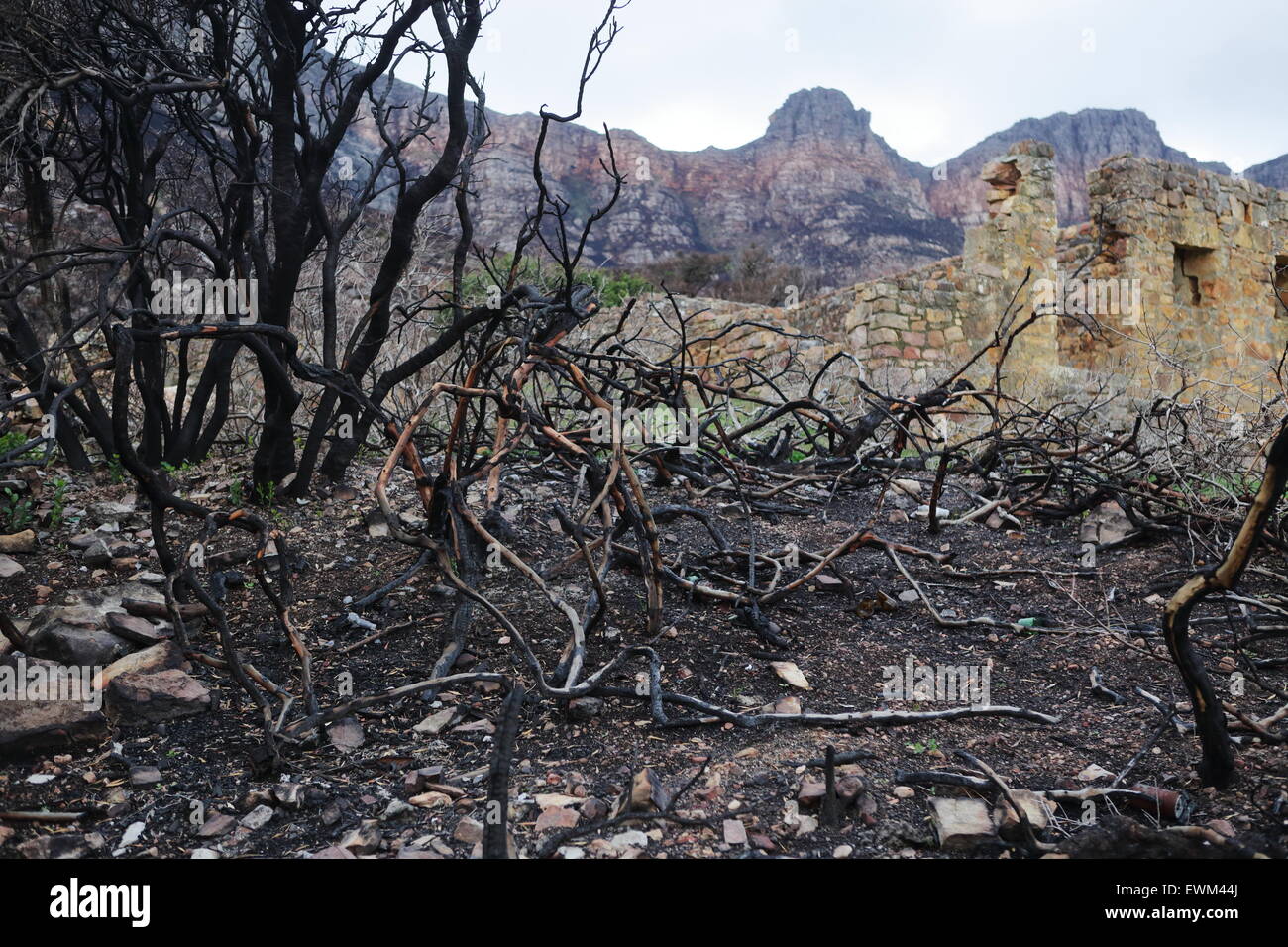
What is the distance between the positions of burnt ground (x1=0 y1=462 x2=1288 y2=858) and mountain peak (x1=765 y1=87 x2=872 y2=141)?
45.6m

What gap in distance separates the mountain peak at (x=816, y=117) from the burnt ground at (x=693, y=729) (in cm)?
4558

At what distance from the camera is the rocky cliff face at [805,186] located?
34.8 m

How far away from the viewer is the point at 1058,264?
8898mm

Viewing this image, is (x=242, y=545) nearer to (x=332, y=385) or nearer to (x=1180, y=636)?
(x=332, y=385)

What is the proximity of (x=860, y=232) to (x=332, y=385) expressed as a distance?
125ft

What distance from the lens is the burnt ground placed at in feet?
4.91

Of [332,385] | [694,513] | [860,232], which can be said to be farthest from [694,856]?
[860,232]

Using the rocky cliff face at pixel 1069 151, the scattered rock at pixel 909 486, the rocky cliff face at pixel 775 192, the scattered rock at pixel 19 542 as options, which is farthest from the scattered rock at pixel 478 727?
the rocky cliff face at pixel 1069 151

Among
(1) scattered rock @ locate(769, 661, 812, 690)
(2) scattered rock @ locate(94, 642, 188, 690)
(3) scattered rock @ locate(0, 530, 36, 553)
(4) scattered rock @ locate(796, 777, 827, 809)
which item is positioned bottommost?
(4) scattered rock @ locate(796, 777, 827, 809)

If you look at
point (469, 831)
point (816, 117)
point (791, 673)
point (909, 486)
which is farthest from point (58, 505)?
point (816, 117)

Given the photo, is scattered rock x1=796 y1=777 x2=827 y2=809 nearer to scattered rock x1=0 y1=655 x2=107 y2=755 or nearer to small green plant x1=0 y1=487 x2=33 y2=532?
scattered rock x1=0 y1=655 x2=107 y2=755

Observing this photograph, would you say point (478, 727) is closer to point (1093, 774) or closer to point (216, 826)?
point (216, 826)

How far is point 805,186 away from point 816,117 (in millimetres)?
6494

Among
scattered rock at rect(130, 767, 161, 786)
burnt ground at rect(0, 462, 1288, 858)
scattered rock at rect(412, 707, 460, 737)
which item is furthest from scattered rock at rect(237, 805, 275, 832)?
scattered rock at rect(412, 707, 460, 737)
